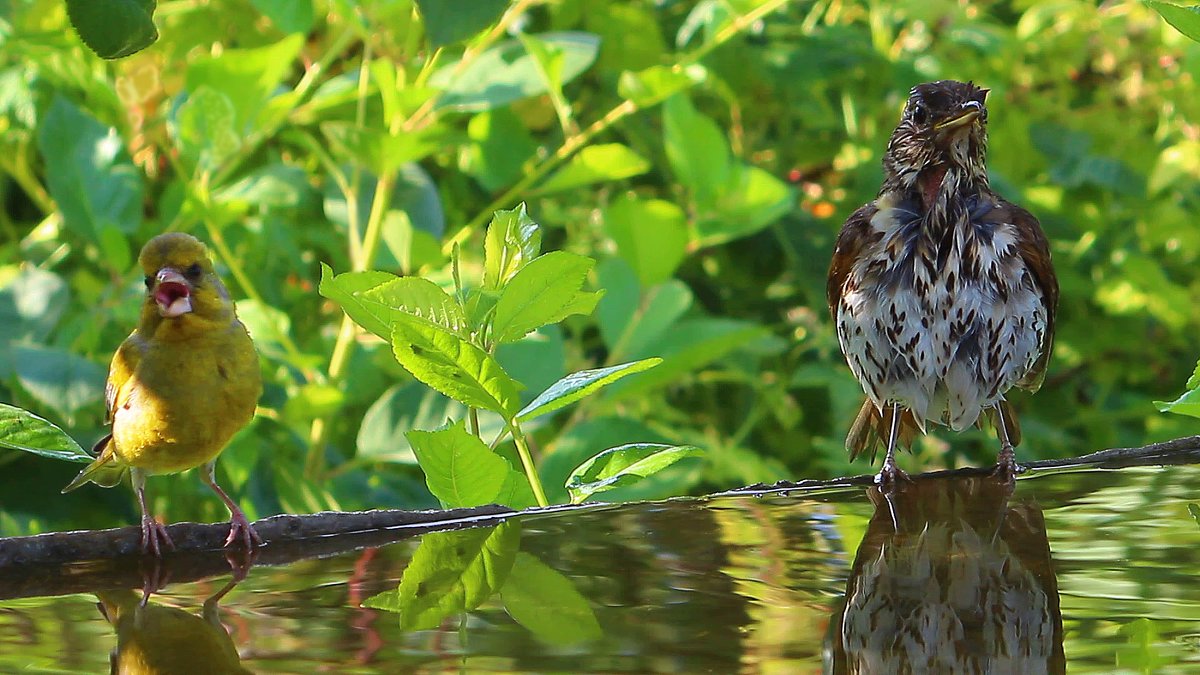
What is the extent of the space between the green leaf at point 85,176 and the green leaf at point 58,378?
0.91 ft

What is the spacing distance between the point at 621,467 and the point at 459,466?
0.15 m

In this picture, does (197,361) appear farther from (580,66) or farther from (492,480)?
(580,66)

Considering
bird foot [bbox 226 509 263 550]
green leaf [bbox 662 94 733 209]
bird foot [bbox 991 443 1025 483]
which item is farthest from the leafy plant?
green leaf [bbox 662 94 733 209]

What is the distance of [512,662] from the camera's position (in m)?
0.95

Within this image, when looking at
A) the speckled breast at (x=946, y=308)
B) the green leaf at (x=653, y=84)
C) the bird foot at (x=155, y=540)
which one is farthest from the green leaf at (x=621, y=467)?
the green leaf at (x=653, y=84)

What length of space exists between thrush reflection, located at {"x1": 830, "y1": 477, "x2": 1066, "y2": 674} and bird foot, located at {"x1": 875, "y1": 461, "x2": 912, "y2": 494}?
0.04 m

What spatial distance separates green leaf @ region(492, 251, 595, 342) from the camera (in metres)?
1.33

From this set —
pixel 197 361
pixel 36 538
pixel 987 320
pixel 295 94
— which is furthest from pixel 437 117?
pixel 36 538

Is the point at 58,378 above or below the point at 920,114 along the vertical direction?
below

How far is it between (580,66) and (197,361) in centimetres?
83

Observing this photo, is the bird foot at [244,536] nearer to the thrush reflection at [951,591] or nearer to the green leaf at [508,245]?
the green leaf at [508,245]

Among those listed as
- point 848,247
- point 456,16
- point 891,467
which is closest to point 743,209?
point 848,247

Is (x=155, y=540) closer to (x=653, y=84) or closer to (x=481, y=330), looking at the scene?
(x=481, y=330)

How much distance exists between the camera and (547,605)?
3.64 ft
